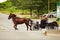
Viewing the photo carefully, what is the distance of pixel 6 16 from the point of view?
4.26m

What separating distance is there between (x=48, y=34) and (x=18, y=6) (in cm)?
57

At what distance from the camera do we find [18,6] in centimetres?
428

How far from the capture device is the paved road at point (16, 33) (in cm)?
425

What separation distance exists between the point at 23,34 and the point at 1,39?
0.31 m

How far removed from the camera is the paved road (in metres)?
4.25

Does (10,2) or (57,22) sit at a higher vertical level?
(10,2)

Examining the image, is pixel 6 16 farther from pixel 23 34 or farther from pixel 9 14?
pixel 23 34

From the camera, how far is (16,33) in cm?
428

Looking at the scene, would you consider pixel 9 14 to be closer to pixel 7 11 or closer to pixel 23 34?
pixel 7 11

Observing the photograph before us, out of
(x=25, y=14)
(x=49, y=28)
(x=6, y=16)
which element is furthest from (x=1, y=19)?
(x=49, y=28)

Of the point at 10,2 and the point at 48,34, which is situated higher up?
the point at 10,2

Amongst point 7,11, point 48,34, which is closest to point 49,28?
point 48,34

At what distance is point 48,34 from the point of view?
167 inches

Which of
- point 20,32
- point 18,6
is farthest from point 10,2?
point 20,32
